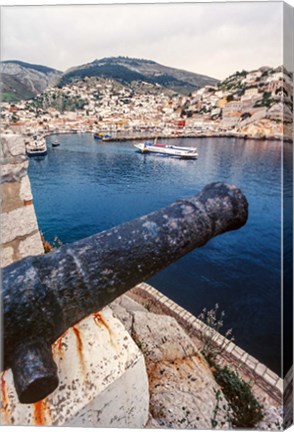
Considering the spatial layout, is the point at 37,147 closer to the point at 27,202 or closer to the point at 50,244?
the point at 27,202

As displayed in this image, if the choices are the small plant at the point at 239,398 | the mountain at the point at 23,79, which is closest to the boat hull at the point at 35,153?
the mountain at the point at 23,79

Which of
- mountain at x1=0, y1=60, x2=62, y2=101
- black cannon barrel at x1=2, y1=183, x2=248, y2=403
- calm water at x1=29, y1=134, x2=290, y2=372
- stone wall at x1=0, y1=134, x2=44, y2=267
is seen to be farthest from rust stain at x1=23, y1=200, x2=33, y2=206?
black cannon barrel at x1=2, y1=183, x2=248, y2=403

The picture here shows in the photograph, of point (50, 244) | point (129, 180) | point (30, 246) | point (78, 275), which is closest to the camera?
point (78, 275)

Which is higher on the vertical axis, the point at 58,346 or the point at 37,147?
the point at 37,147

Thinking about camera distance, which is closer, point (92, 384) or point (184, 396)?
point (92, 384)

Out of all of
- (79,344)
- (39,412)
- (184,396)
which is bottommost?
(184,396)

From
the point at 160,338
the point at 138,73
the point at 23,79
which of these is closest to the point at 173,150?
the point at 138,73

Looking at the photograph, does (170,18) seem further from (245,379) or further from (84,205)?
(245,379)
